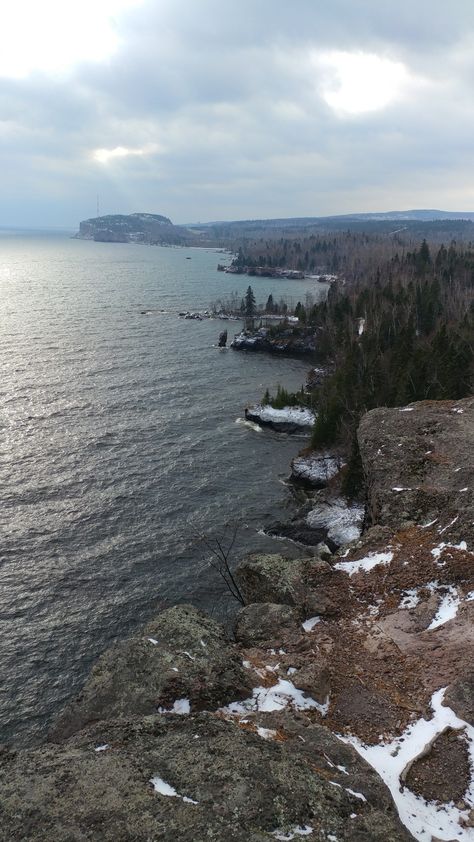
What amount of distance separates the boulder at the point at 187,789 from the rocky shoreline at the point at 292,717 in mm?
29

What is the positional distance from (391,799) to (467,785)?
7.02ft

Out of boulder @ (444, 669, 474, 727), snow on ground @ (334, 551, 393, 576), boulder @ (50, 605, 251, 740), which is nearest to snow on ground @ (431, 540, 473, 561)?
snow on ground @ (334, 551, 393, 576)

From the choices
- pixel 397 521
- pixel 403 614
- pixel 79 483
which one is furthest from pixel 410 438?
pixel 79 483

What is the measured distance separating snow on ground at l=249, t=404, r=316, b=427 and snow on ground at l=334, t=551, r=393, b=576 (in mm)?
39401

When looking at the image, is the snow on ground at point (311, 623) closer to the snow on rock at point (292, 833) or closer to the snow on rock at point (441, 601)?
the snow on rock at point (441, 601)

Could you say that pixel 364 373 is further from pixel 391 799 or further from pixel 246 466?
pixel 391 799

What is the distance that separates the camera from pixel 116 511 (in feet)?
129

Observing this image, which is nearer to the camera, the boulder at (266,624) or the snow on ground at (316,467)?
the boulder at (266,624)

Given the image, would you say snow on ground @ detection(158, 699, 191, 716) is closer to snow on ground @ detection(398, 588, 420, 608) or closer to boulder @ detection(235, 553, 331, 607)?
boulder @ detection(235, 553, 331, 607)

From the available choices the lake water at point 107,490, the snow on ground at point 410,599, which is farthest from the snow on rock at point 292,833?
the lake water at point 107,490

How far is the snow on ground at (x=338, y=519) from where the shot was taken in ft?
119

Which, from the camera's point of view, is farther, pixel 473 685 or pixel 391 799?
pixel 473 685

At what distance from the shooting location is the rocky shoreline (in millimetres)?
8555

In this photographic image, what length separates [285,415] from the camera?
60.4m
